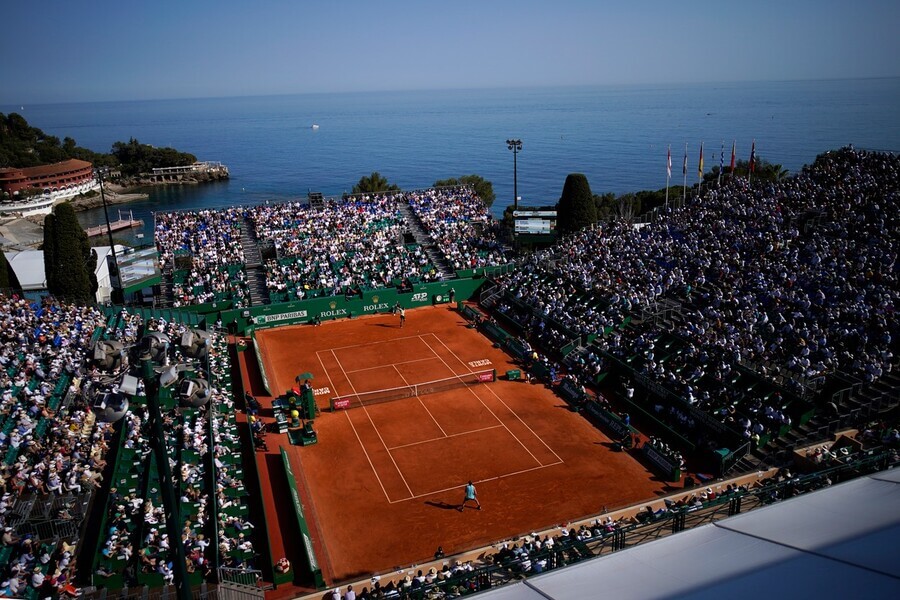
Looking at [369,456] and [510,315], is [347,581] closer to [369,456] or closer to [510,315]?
[369,456]

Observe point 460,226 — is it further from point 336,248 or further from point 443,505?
point 443,505

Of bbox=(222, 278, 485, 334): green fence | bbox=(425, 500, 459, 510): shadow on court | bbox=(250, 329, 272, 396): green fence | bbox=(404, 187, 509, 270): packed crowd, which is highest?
bbox=(404, 187, 509, 270): packed crowd

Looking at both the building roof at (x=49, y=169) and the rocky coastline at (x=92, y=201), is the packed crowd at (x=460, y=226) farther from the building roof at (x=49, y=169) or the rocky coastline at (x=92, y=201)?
the building roof at (x=49, y=169)

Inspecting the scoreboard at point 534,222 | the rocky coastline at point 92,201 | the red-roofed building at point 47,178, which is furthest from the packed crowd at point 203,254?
the red-roofed building at point 47,178

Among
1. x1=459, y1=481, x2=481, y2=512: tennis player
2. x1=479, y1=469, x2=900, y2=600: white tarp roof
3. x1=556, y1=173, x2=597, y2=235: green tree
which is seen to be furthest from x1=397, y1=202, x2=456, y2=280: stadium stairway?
x1=479, y1=469, x2=900, y2=600: white tarp roof

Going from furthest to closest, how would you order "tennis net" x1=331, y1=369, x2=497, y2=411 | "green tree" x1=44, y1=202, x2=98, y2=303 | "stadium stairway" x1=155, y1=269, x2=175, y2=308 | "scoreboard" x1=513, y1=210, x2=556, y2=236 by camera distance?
"scoreboard" x1=513, y1=210, x2=556, y2=236 → "stadium stairway" x1=155, y1=269, x2=175, y2=308 → "green tree" x1=44, y1=202, x2=98, y2=303 → "tennis net" x1=331, y1=369, x2=497, y2=411

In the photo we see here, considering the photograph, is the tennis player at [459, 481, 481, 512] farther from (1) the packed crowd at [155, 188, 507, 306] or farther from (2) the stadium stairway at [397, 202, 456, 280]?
(2) the stadium stairway at [397, 202, 456, 280]
